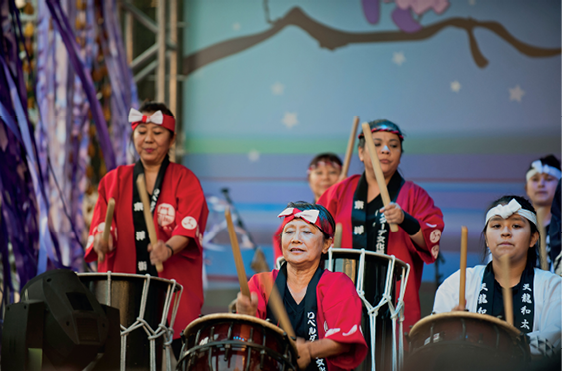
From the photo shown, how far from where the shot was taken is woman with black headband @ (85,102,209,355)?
9.52 ft

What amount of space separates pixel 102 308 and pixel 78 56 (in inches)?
72.3

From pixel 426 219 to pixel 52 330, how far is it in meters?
1.62

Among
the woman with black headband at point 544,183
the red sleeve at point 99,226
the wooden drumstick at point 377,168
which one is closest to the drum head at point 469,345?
the wooden drumstick at point 377,168

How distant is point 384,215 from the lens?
279cm

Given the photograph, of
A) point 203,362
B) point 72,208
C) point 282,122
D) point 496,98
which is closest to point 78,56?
point 72,208

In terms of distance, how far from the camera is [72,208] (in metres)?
4.00

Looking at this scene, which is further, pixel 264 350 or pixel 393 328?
pixel 393 328

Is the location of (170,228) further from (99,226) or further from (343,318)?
(343,318)

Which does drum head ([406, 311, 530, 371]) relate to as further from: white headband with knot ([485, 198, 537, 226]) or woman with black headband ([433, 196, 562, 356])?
white headband with knot ([485, 198, 537, 226])

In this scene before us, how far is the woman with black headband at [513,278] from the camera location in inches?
93.5

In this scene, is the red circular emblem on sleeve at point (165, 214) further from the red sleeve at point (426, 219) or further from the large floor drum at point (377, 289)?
the red sleeve at point (426, 219)

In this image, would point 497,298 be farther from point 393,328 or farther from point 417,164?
point 417,164

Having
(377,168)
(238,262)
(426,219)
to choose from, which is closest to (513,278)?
(426,219)

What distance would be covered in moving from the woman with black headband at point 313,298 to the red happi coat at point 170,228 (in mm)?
683
